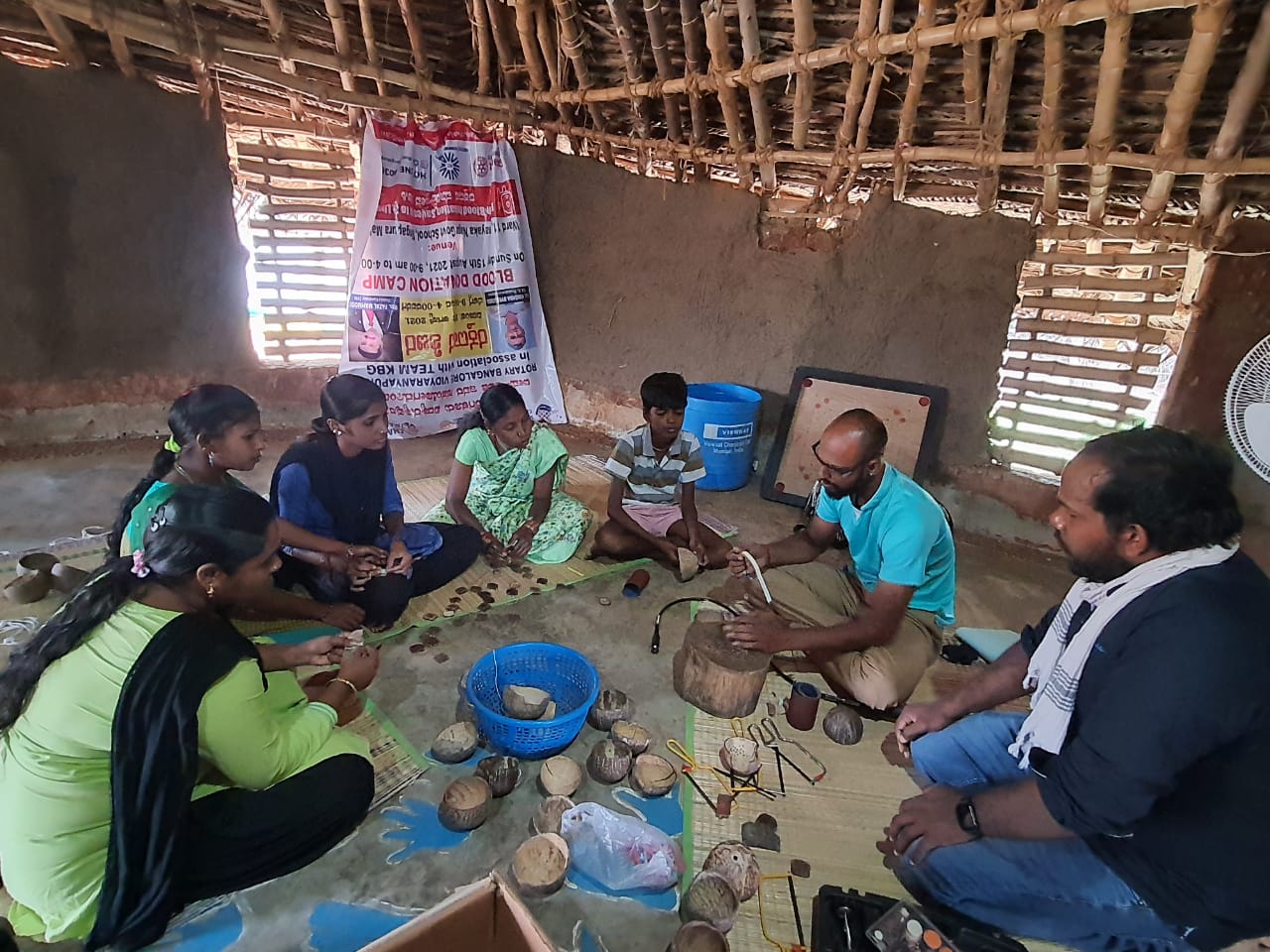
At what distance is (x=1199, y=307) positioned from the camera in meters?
3.33

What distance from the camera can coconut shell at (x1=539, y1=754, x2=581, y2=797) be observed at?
198 centimetres

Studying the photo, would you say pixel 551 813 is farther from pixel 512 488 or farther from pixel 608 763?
pixel 512 488

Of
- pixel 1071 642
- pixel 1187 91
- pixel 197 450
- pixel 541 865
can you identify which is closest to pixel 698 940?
pixel 541 865

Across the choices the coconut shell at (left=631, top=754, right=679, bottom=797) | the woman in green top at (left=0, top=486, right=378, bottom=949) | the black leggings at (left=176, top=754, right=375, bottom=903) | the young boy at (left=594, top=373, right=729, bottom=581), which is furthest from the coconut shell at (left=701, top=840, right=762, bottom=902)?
the young boy at (left=594, top=373, right=729, bottom=581)

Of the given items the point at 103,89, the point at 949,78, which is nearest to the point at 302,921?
the point at 949,78

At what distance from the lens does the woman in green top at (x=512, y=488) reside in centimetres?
312

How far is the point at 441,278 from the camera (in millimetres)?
4910

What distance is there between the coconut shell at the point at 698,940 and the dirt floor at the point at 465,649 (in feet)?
0.49

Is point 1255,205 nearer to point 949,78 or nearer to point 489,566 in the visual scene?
point 949,78

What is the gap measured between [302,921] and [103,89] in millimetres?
4508

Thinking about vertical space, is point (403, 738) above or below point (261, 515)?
below

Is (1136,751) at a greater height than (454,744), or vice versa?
(1136,751)

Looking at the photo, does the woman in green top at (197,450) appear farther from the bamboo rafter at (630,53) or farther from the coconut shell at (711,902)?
the bamboo rafter at (630,53)

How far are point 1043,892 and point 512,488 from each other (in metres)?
2.45
